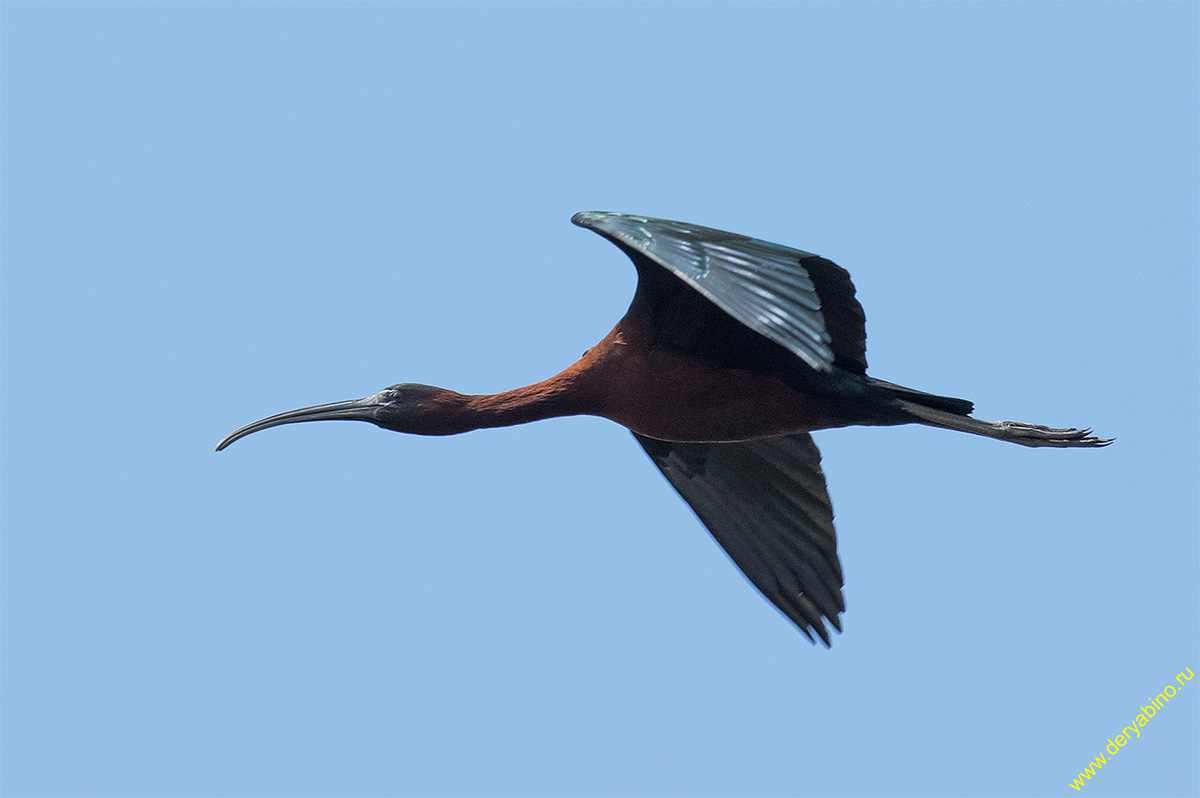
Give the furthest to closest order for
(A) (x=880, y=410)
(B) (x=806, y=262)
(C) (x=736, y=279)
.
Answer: (A) (x=880, y=410), (B) (x=806, y=262), (C) (x=736, y=279)

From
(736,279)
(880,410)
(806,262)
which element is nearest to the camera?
(736,279)

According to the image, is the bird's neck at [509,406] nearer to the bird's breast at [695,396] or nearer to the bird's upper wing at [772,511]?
the bird's breast at [695,396]

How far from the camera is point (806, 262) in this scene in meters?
9.51

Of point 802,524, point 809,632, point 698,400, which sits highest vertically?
point 698,400

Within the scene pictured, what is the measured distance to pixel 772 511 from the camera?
442 inches

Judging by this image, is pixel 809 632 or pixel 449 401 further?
pixel 809 632

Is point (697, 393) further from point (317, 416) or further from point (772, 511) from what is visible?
point (317, 416)

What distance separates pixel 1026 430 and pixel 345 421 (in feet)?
14.1

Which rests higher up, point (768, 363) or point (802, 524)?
point (768, 363)

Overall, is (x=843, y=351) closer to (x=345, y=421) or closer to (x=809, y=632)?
(x=809, y=632)

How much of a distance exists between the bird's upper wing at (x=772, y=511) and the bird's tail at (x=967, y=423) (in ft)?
3.79

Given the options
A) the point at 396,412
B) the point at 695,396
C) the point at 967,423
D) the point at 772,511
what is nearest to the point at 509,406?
the point at 396,412

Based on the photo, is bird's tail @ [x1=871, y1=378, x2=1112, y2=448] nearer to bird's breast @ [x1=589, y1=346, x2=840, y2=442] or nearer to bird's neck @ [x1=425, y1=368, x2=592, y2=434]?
bird's breast @ [x1=589, y1=346, x2=840, y2=442]

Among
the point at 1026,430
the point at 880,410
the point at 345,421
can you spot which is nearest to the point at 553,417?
the point at 345,421
